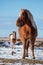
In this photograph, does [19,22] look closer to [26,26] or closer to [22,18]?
[22,18]

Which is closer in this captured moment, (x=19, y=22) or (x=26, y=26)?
(x=19, y=22)

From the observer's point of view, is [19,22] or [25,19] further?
[25,19]

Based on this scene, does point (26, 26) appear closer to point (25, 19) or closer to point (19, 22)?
point (25, 19)

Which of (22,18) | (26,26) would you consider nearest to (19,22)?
(22,18)

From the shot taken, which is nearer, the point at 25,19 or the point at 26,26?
the point at 25,19

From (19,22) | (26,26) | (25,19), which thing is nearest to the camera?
(19,22)

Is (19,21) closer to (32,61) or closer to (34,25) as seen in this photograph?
(34,25)

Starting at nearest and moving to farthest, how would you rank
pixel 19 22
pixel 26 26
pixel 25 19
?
pixel 19 22 < pixel 25 19 < pixel 26 26

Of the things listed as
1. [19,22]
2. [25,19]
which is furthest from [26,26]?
[19,22]

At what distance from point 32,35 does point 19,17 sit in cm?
68

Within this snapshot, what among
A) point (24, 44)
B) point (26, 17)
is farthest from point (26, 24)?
point (24, 44)

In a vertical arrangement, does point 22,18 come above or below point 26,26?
above

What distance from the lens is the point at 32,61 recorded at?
26.6 feet

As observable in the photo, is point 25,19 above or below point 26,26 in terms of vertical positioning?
above
